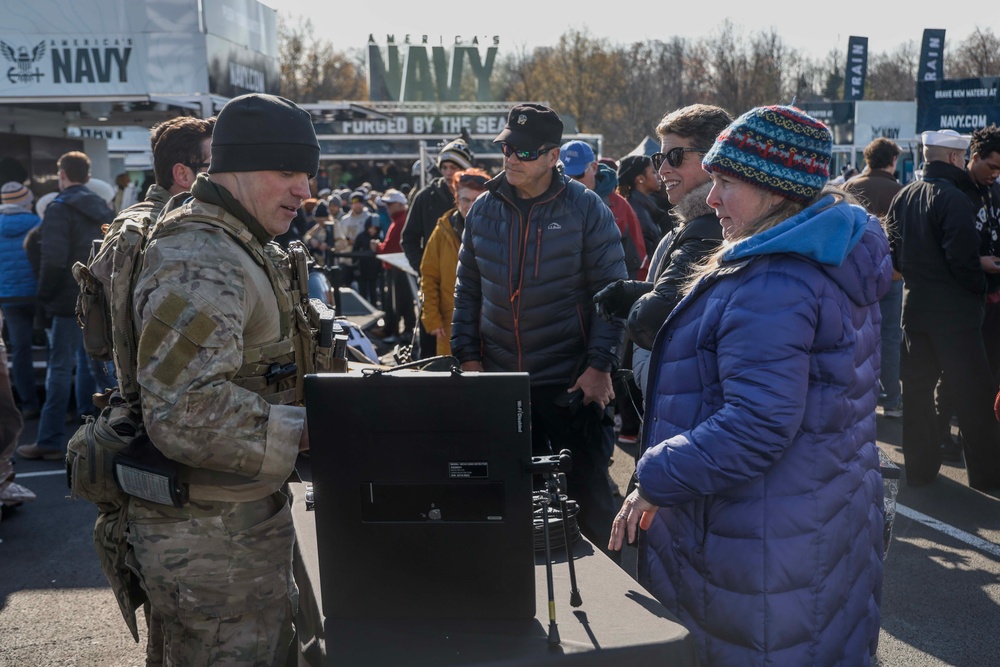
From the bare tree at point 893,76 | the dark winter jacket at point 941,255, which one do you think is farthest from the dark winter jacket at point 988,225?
the bare tree at point 893,76

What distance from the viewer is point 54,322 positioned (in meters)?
7.50

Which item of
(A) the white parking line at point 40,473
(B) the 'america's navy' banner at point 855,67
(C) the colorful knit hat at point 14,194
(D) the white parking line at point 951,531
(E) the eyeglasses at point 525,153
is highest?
(B) the 'america's navy' banner at point 855,67

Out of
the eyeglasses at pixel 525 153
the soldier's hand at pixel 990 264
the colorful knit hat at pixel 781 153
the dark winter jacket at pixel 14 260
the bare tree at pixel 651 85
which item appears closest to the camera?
the colorful knit hat at pixel 781 153

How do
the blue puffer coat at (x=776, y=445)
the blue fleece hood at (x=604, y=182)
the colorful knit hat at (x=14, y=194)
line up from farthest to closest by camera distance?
the colorful knit hat at (x=14, y=194)
the blue fleece hood at (x=604, y=182)
the blue puffer coat at (x=776, y=445)

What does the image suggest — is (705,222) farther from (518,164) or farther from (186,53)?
(186,53)

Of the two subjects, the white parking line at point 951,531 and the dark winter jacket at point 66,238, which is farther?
the dark winter jacket at point 66,238

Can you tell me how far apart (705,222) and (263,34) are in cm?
1128

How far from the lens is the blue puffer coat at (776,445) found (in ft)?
7.11

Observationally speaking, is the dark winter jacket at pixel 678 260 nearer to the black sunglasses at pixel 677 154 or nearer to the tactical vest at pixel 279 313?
the black sunglasses at pixel 677 154

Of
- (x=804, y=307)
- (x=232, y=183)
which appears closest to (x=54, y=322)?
(x=232, y=183)

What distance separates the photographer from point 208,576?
2.41 metres

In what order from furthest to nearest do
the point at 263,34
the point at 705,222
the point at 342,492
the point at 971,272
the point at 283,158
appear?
the point at 263,34, the point at 971,272, the point at 705,222, the point at 283,158, the point at 342,492

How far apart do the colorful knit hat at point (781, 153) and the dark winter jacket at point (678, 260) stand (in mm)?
705

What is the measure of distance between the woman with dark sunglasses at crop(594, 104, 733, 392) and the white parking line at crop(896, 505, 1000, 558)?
2.80 metres
